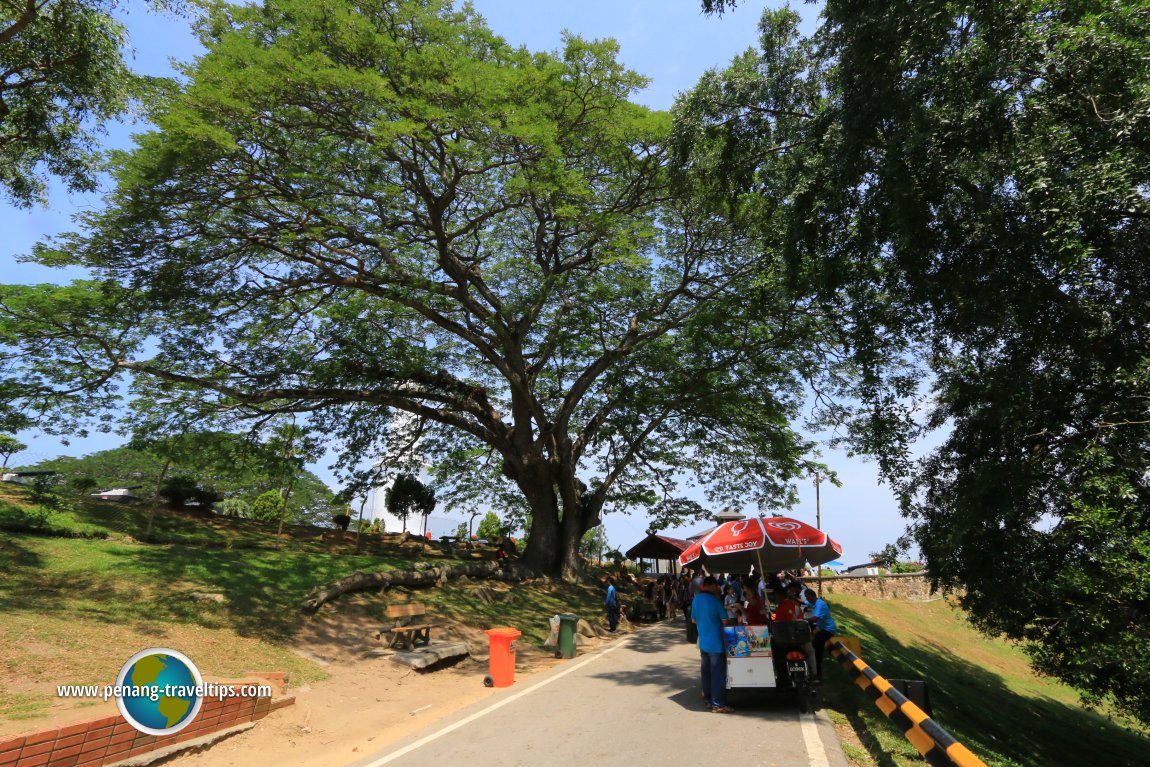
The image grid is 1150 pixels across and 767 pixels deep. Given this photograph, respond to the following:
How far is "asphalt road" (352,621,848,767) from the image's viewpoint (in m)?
5.46

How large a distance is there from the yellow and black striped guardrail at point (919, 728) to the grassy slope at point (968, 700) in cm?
39

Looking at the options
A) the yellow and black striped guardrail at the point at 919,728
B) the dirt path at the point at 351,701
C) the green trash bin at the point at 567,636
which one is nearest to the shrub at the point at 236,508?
the dirt path at the point at 351,701

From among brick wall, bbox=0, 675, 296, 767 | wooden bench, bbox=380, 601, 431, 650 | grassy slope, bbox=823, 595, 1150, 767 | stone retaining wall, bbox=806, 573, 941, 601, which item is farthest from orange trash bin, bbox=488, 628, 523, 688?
stone retaining wall, bbox=806, 573, 941, 601

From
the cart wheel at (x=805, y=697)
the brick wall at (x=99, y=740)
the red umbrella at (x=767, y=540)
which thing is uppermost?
the red umbrella at (x=767, y=540)

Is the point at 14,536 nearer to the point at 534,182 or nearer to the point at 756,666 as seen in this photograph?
the point at 534,182

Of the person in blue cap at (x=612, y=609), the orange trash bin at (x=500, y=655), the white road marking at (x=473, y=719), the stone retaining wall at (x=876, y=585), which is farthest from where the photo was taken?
the stone retaining wall at (x=876, y=585)

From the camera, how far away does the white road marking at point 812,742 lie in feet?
17.0

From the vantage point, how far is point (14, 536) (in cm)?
1250

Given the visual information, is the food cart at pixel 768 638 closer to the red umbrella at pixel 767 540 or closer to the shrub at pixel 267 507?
the red umbrella at pixel 767 540

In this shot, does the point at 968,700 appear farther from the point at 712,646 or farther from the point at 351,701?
the point at 351,701

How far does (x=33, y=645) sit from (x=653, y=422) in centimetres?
1627

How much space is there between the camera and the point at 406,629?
1103cm

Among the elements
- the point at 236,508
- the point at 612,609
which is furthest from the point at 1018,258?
the point at 236,508

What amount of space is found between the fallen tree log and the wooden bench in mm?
1596
